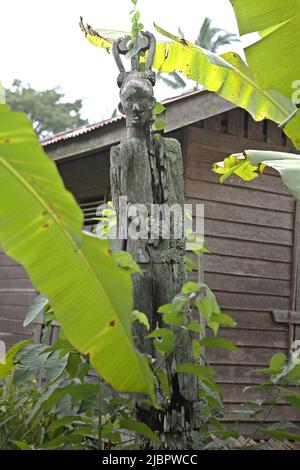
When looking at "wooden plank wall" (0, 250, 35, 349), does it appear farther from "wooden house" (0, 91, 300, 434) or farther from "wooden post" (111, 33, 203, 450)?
"wooden post" (111, 33, 203, 450)

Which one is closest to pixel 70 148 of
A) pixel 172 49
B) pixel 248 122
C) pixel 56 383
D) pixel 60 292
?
pixel 248 122

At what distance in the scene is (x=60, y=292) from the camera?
2.06 m

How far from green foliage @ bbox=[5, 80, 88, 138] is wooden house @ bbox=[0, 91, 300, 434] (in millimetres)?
32034

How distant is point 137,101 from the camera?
321cm

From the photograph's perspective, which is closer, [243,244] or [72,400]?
[72,400]

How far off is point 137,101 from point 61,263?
1400 mm

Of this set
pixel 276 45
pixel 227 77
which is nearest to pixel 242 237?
pixel 227 77

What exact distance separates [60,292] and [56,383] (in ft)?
2.60

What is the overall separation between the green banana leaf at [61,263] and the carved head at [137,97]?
3.95 feet

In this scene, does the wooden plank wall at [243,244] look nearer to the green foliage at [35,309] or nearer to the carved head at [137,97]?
the carved head at [137,97]

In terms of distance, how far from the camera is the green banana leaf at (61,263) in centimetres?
199

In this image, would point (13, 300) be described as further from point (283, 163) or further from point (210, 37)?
point (210, 37)

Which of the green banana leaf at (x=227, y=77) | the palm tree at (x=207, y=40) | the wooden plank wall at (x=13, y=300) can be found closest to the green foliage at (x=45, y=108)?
the palm tree at (x=207, y=40)

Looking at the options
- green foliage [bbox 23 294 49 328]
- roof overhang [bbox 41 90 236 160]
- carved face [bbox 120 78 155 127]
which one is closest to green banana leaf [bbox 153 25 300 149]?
roof overhang [bbox 41 90 236 160]
